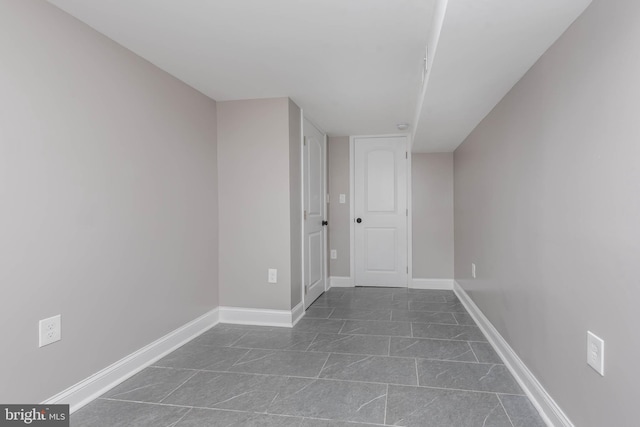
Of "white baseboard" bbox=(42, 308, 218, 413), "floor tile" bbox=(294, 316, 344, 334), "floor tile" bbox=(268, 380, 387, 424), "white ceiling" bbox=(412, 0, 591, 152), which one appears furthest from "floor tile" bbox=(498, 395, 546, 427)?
"white baseboard" bbox=(42, 308, 218, 413)

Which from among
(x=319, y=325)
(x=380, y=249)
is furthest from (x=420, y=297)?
(x=319, y=325)

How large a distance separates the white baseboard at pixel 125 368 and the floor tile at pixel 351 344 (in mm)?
986

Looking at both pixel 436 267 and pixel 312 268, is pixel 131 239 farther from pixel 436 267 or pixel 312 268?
pixel 436 267

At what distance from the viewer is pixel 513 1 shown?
1.25m

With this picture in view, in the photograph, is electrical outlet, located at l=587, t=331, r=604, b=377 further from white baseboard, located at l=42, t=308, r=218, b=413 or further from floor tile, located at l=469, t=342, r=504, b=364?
white baseboard, located at l=42, t=308, r=218, b=413

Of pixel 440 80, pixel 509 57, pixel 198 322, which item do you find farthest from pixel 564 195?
pixel 198 322

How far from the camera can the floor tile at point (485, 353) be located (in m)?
2.33

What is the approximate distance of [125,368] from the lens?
6.99 ft

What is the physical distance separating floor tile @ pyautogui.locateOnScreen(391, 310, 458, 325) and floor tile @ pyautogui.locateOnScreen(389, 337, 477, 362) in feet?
1.60

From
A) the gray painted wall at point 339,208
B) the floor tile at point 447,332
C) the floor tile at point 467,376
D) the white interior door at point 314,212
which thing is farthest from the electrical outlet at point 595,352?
the gray painted wall at point 339,208

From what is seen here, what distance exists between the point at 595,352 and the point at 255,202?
254 cm

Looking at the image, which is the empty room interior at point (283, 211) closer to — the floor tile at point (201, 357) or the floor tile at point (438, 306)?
the floor tile at point (201, 357)

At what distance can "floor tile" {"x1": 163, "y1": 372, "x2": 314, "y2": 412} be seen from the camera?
1850 mm

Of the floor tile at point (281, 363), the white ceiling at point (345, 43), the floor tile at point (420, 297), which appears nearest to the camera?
the white ceiling at point (345, 43)
